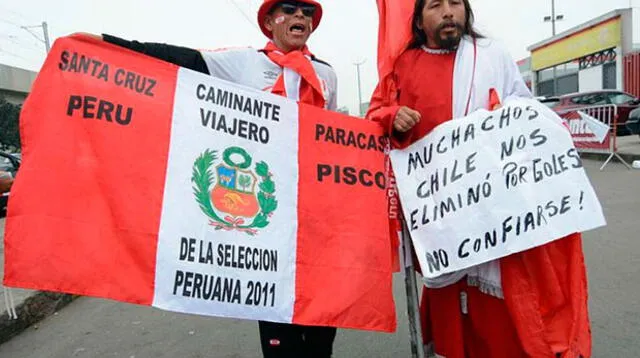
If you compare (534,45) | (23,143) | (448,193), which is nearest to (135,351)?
(23,143)

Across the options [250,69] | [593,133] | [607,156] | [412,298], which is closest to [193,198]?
[250,69]

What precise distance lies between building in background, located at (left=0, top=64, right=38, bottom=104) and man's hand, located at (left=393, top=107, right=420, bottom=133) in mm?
35184

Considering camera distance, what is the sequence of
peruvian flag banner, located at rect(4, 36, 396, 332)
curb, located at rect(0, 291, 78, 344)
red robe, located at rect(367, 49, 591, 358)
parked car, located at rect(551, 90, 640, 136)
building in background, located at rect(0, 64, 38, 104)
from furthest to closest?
building in background, located at rect(0, 64, 38, 104) < parked car, located at rect(551, 90, 640, 136) < curb, located at rect(0, 291, 78, 344) < red robe, located at rect(367, 49, 591, 358) < peruvian flag banner, located at rect(4, 36, 396, 332)

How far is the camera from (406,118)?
6.58 feet

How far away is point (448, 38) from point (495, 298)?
42.2 inches

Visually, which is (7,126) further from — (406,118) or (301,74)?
(406,118)

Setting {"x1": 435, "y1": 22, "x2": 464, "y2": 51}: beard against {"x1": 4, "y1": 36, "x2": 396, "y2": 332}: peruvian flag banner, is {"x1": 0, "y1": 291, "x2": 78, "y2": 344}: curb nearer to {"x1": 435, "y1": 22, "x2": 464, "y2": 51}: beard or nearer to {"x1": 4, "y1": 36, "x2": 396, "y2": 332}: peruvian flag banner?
{"x1": 4, "y1": 36, "x2": 396, "y2": 332}: peruvian flag banner

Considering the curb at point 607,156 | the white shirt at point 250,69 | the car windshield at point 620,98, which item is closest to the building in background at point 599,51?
the car windshield at point 620,98

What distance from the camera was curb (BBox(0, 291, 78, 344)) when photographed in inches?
147

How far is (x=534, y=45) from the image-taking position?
104 feet

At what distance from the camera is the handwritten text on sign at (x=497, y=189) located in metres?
1.85

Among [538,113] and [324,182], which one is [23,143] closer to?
[324,182]

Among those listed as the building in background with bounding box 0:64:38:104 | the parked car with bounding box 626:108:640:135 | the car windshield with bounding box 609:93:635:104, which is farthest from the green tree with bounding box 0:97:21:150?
the parked car with bounding box 626:108:640:135

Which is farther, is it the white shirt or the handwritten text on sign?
the white shirt
